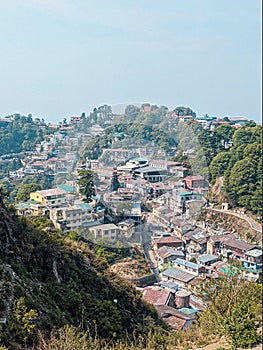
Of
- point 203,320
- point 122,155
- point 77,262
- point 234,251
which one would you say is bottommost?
point 234,251

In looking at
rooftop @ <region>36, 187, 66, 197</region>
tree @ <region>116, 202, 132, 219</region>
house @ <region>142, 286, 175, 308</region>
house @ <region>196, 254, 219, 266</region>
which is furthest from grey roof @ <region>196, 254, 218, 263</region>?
rooftop @ <region>36, 187, 66, 197</region>

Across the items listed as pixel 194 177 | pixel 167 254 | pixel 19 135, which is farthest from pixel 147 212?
pixel 19 135

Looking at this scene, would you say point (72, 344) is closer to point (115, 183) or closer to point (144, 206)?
point (115, 183)

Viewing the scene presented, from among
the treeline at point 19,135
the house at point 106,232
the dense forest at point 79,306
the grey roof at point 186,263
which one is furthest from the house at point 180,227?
the treeline at point 19,135

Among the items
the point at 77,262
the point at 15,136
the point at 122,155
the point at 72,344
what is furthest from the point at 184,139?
the point at 15,136

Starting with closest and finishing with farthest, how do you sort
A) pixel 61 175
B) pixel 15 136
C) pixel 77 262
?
pixel 77 262, pixel 61 175, pixel 15 136

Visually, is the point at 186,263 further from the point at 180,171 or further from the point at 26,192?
the point at 26,192
